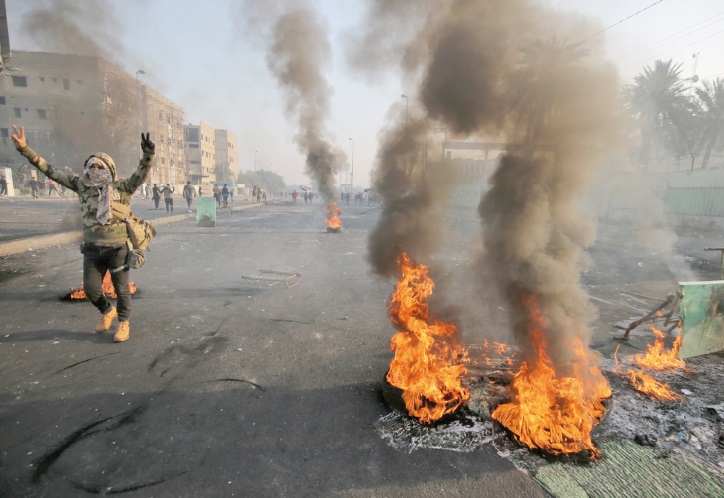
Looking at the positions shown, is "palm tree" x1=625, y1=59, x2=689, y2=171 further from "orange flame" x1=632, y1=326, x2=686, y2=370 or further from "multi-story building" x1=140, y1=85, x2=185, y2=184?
"multi-story building" x1=140, y1=85, x2=185, y2=184

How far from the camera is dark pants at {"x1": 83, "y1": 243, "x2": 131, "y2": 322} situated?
3.97 meters

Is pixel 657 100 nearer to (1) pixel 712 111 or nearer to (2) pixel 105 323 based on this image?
(1) pixel 712 111

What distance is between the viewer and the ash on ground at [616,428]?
2455 millimetres

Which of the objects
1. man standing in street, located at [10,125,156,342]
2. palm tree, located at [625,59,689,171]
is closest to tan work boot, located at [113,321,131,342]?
man standing in street, located at [10,125,156,342]

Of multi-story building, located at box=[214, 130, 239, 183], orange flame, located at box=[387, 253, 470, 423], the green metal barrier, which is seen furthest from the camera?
multi-story building, located at box=[214, 130, 239, 183]

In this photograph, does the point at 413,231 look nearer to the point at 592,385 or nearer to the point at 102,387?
the point at 592,385

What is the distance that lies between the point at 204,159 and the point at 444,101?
8884cm

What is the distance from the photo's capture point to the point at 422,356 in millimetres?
3033

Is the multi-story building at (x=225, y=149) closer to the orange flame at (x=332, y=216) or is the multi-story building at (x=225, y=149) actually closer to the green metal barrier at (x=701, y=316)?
the orange flame at (x=332, y=216)

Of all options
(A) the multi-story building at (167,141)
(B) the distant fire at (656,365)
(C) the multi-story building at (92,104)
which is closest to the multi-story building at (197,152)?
(A) the multi-story building at (167,141)

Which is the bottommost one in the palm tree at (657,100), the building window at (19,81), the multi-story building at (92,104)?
the multi-story building at (92,104)

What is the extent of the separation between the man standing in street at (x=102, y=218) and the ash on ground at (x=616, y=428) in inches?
134

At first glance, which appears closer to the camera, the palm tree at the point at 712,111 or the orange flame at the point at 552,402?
the orange flame at the point at 552,402

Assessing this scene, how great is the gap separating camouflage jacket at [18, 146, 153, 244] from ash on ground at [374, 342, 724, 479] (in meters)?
3.53
